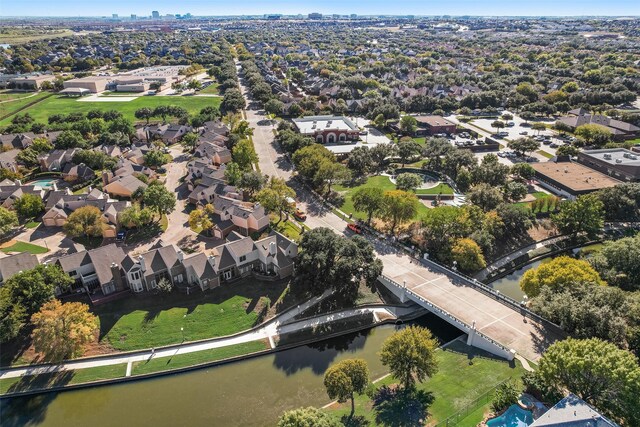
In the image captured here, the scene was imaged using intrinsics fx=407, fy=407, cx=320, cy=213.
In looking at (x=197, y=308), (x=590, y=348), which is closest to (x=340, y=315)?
(x=197, y=308)

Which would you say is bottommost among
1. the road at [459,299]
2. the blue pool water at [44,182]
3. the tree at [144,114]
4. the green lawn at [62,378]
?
the green lawn at [62,378]

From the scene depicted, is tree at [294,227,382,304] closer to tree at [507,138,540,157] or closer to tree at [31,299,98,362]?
tree at [31,299,98,362]

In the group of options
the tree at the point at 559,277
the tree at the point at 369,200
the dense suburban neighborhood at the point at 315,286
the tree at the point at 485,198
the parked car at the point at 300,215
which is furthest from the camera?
the parked car at the point at 300,215

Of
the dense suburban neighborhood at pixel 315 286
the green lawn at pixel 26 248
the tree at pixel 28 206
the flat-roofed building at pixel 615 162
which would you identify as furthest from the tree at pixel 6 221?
the flat-roofed building at pixel 615 162

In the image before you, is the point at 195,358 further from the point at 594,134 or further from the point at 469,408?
the point at 594,134

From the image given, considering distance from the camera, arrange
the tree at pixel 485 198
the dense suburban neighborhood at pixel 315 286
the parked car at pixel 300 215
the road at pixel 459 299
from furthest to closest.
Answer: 1. the parked car at pixel 300 215
2. the tree at pixel 485 198
3. the road at pixel 459 299
4. the dense suburban neighborhood at pixel 315 286

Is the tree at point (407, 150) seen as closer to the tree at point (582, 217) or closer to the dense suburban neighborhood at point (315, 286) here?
the dense suburban neighborhood at point (315, 286)

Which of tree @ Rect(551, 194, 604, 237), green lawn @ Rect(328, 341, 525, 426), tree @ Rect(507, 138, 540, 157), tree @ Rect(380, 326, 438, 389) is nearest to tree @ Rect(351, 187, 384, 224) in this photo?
green lawn @ Rect(328, 341, 525, 426)
